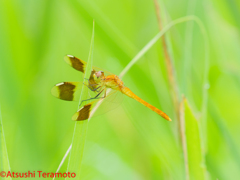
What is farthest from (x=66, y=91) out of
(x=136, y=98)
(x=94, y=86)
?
(x=136, y=98)

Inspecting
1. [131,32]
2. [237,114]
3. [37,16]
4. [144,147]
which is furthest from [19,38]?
[237,114]

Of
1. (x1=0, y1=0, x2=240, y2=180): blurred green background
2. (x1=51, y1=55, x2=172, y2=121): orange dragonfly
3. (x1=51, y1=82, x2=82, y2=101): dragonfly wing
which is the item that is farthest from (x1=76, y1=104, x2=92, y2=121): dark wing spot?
(x1=0, y1=0, x2=240, y2=180): blurred green background

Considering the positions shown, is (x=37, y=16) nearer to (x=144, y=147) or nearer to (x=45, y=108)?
(x=45, y=108)

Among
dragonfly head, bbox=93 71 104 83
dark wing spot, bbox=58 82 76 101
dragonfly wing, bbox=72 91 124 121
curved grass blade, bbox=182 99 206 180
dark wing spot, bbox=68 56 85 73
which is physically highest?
dark wing spot, bbox=68 56 85 73

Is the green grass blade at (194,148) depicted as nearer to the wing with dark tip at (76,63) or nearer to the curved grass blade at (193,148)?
the curved grass blade at (193,148)

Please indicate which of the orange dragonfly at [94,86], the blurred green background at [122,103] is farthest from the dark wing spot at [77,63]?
the blurred green background at [122,103]

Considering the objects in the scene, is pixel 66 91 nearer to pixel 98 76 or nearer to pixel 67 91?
pixel 67 91

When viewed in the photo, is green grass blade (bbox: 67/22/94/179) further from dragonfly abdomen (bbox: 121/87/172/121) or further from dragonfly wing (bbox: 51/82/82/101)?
dragonfly abdomen (bbox: 121/87/172/121)
